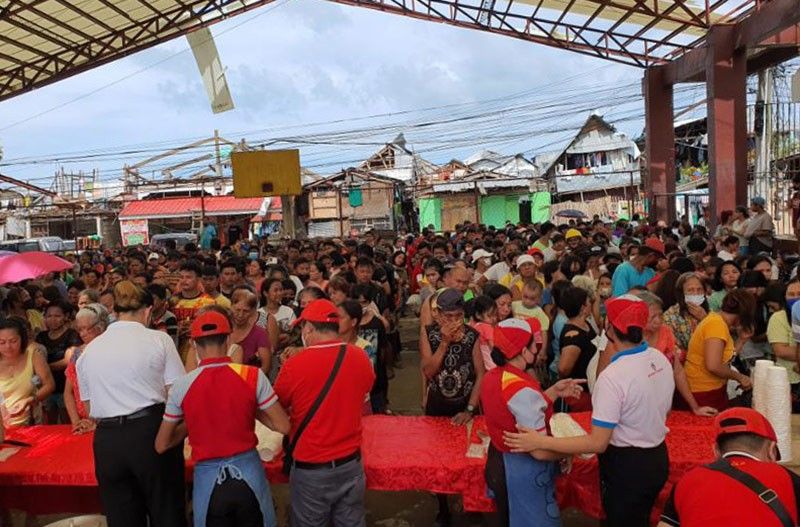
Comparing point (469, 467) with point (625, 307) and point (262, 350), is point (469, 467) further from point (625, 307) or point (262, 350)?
point (262, 350)

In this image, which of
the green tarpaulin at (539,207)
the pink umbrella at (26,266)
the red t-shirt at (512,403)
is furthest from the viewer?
the green tarpaulin at (539,207)

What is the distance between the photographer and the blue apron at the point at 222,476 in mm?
2930

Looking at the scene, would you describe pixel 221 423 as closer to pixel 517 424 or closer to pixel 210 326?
pixel 210 326

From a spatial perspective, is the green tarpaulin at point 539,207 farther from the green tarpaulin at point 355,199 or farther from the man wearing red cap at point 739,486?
the man wearing red cap at point 739,486

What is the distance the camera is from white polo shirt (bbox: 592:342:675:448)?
8.93 ft

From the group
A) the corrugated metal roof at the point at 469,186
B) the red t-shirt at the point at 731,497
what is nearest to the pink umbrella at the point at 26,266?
the red t-shirt at the point at 731,497

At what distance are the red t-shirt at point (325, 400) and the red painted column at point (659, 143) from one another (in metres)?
13.7

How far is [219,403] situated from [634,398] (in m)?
1.81

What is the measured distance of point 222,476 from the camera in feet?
9.59

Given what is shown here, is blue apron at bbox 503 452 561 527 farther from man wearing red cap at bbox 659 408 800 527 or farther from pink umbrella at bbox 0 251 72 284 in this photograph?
pink umbrella at bbox 0 251 72 284

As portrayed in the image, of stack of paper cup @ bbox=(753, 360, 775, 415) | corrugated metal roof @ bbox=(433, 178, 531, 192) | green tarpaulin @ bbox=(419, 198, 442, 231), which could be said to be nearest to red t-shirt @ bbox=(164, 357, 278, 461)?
stack of paper cup @ bbox=(753, 360, 775, 415)

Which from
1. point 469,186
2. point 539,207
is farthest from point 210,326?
point 539,207

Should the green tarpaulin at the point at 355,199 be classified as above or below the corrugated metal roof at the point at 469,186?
below

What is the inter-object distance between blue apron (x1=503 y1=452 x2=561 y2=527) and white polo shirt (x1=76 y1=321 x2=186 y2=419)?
1.75 m
